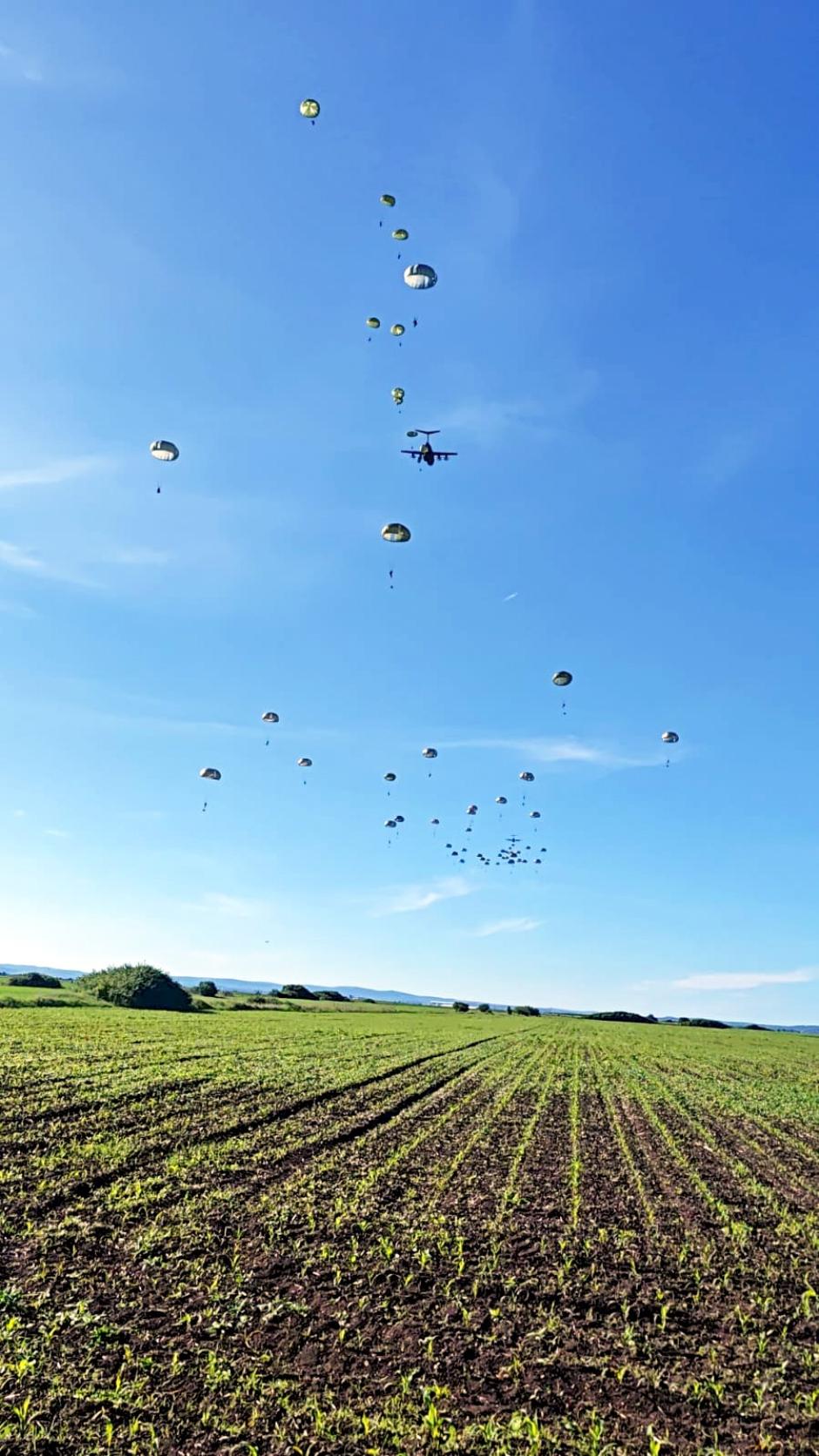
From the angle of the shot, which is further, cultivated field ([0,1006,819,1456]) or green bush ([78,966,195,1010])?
green bush ([78,966,195,1010])

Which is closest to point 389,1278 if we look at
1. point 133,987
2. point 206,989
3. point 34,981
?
point 133,987

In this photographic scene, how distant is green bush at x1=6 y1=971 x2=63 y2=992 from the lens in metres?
87.2

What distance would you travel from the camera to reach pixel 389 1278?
38.8ft

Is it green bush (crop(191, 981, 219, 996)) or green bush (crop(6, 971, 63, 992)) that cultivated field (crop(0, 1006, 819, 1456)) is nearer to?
green bush (crop(6, 971, 63, 992))

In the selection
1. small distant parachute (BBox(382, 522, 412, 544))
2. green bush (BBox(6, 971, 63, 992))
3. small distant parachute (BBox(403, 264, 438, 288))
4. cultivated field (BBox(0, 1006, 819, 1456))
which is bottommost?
green bush (BBox(6, 971, 63, 992))

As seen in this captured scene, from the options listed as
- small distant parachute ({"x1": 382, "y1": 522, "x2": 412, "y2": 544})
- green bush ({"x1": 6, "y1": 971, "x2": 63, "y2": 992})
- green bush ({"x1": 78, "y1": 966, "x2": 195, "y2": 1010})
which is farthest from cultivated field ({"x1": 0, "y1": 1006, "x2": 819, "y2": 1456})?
green bush ({"x1": 6, "y1": 971, "x2": 63, "y2": 992})

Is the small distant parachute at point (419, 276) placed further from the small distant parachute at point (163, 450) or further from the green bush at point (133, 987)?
the green bush at point (133, 987)

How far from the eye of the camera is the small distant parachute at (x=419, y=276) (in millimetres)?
A: 32344

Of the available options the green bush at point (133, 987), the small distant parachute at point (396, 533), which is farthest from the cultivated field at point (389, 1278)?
the green bush at point (133, 987)

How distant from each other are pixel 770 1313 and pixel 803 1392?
93.8 inches

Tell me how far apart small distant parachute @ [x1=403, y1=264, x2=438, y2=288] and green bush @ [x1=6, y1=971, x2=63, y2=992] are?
77.0 meters

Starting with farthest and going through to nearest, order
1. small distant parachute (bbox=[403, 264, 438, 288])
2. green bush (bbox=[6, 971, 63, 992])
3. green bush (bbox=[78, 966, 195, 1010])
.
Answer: green bush (bbox=[6, 971, 63, 992]), green bush (bbox=[78, 966, 195, 1010]), small distant parachute (bbox=[403, 264, 438, 288])

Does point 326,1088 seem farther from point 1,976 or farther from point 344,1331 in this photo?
point 1,976

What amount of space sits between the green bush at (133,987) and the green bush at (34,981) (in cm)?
871
